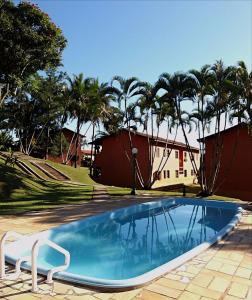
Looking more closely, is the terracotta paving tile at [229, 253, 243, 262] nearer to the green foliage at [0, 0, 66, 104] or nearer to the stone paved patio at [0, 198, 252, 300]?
the stone paved patio at [0, 198, 252, 300]

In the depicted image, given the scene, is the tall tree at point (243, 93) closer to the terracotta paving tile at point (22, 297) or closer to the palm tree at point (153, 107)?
the palm tree at point (153, 107)

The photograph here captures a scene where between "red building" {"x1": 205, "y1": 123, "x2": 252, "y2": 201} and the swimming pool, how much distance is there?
10956 millimetres

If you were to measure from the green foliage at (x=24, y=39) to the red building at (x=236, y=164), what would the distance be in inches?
619

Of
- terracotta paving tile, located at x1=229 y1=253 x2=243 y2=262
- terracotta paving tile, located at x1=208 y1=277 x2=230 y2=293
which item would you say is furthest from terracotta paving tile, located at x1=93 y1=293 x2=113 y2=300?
terracotta paving tile, located at x1=229 y1=253 x2=243 y2=262

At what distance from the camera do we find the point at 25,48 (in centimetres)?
2048

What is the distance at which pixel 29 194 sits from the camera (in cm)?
1772

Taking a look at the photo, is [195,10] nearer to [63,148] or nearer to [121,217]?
[121,217]

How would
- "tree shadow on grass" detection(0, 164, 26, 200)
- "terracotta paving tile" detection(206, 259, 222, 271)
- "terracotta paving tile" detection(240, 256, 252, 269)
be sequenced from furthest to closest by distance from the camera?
"tree shadow on grass" detection(0, 164, 26, 200) < "terracotta paving tile" detection(240, 256, 252, 269) < "terracotta paving tile" detection(206, 259, 222, 271)

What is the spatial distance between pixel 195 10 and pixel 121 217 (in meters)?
10.5

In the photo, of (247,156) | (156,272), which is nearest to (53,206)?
(156,272)

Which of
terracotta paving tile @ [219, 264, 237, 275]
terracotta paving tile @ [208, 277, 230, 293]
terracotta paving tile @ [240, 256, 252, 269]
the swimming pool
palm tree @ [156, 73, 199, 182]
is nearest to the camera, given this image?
terracotta paving tile @ [208, 277, 230, 293]

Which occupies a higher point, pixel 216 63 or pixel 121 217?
pixel 216 63

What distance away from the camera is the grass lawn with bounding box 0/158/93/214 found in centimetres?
1421

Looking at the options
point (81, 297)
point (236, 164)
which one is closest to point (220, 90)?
point (236, 164)
